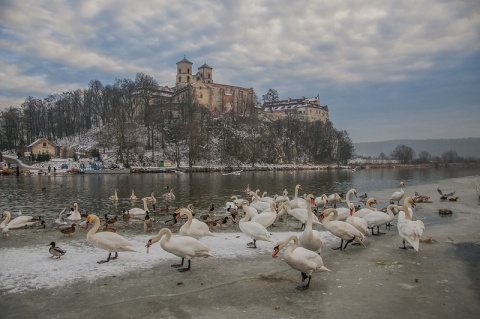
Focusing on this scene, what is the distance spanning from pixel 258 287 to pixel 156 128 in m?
98.0

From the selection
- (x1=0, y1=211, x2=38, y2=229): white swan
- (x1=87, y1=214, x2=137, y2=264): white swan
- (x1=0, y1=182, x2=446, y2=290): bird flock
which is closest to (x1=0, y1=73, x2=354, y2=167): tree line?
(x1=0, y1=211, x2=38, y2=229): white swan

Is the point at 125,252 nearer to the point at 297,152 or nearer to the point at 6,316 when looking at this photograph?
the point at 6,316

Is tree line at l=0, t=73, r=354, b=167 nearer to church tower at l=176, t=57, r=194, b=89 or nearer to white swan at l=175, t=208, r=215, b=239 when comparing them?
church tower at l=176, t=57, r=194, b=89

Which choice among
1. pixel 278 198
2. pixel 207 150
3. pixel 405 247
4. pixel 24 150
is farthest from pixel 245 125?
pixel 405 247

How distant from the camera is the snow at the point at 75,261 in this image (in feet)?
27.5

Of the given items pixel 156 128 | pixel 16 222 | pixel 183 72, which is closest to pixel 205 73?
pixel 183 72

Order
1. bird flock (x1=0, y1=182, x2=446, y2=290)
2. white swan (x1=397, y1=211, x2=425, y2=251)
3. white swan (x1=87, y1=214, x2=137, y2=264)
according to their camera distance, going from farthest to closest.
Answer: white swan (x1=397, y1=211, x2=425, y2=251) → white swan (x1=87, y1=214, x2=137, y2=264) → bird flock (x1=0, y1=182, x2=446, y2=290)

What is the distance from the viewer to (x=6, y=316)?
6.55 m

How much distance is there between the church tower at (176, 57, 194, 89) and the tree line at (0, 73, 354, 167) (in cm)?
1491

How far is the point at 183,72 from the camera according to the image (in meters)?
130

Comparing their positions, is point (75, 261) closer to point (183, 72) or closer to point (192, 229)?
point (192, 229)

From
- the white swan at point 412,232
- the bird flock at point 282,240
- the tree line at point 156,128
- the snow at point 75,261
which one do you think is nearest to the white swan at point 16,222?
the bird flock at point 282,240

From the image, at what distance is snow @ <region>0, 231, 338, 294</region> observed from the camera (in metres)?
8.38

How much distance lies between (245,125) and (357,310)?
356 ft
